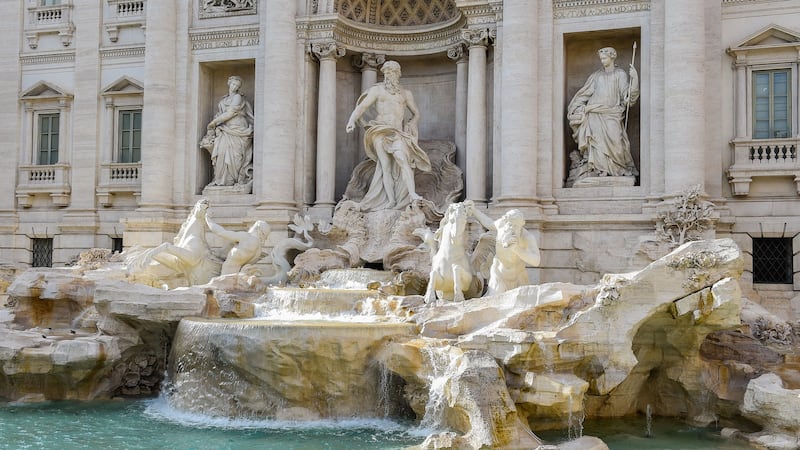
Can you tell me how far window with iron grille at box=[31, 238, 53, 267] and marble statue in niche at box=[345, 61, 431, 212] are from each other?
9659mm

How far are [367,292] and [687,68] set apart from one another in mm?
7904

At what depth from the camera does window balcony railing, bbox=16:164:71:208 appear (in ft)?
70.1

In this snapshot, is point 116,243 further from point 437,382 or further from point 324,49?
point 437,382

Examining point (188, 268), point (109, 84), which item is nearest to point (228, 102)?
point (109, 84)

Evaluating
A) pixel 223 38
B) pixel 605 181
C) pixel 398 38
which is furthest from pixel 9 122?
pixel 605 181

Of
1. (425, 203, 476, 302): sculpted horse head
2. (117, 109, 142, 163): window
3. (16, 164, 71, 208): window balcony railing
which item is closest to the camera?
(425, 203, 476, 302): sculpted horse head

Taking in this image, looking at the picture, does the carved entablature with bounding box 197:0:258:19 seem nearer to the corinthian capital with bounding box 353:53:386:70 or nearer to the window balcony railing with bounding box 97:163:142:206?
the corinthian capital with bounding box 353:53:386:70

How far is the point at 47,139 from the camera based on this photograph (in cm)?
2200

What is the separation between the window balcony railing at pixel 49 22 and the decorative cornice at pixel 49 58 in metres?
0.29

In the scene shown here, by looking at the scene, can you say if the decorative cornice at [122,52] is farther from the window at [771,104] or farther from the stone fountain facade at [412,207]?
the window at [771,104]

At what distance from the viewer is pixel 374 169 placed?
19000 millimetres

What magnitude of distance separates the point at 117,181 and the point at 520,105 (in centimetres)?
1103

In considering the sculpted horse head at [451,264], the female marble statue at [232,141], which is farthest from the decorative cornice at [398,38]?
the sculpted horse head at [451,264]

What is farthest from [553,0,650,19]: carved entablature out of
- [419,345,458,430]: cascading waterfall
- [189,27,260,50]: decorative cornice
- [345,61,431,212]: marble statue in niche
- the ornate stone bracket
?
[419,345,458,430]: cascading waterfall
